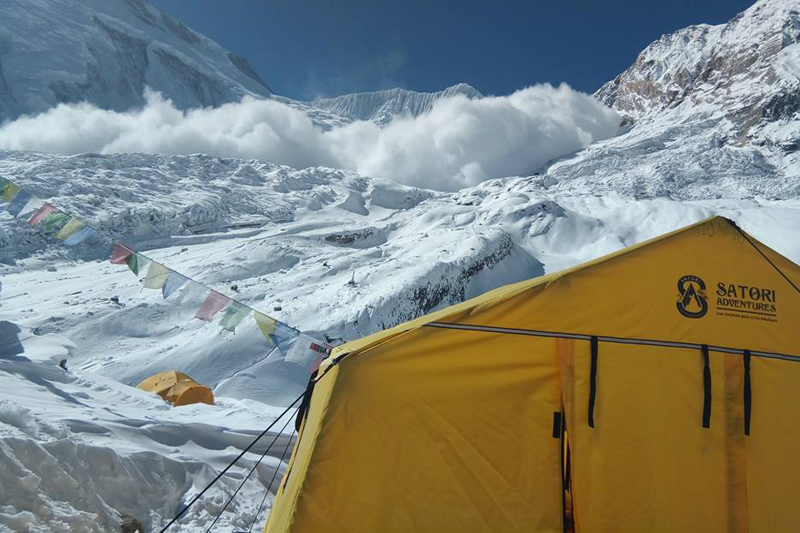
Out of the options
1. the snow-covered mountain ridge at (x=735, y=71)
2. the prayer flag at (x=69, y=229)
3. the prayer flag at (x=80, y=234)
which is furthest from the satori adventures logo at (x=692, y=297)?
the snow-covered mountain ridge at (x=735, y=71)

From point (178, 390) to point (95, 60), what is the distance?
168056mm

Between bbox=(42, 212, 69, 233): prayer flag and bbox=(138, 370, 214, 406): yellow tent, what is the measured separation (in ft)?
18.0

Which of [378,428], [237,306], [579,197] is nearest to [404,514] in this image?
[378,428]

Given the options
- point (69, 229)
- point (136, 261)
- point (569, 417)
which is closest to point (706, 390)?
point (569, 417)

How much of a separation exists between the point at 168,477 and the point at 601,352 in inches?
178

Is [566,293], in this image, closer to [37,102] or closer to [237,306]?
[237,306]

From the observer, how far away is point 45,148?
120 m

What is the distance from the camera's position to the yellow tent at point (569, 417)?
3.26 metres

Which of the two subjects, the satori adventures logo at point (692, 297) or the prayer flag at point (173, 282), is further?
the prayer flag at point (173, 282)

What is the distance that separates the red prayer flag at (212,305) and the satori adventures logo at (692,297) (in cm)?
897

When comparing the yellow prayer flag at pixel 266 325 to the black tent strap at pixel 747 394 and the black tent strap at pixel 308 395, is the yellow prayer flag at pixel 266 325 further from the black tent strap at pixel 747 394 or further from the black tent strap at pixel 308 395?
the black tent strap at pixel 747 394

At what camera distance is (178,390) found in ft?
44.0

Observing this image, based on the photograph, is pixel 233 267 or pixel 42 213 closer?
pixel 42 213

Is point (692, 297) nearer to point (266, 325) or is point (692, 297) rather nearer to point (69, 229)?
point (266, 325)
